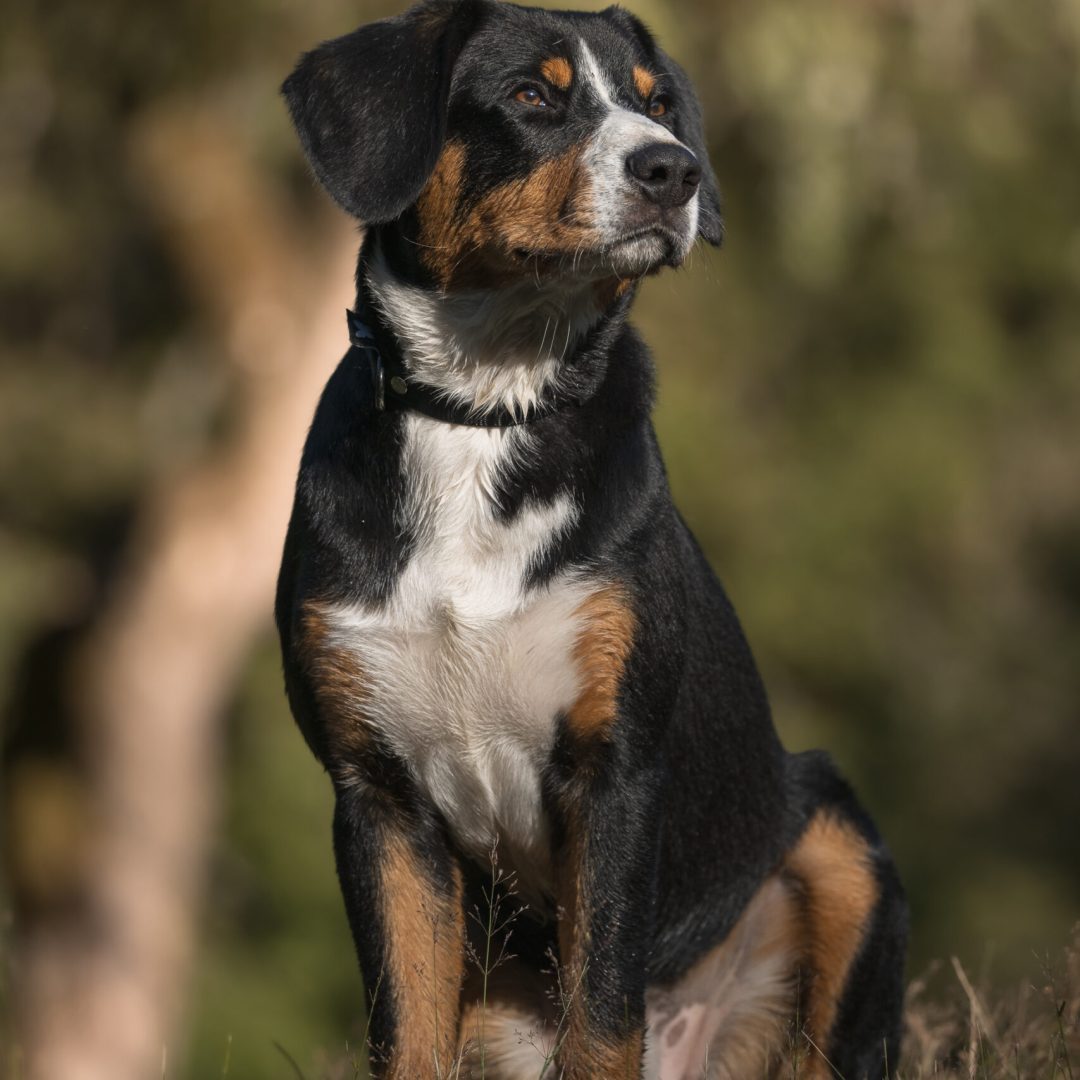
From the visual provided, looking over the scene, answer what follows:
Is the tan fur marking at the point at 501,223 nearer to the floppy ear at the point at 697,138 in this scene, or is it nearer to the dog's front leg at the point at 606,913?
the floppy ear at the point at 697,138

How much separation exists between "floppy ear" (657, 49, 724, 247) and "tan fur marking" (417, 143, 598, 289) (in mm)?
397

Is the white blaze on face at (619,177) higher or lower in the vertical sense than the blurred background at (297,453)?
higher

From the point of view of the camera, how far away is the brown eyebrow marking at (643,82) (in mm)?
4043

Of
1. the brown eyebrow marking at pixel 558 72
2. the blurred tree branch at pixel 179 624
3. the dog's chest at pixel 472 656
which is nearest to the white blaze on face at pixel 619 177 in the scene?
the brown eyebrow marking at pixel 558 72

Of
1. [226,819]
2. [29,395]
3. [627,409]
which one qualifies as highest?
[627,409]

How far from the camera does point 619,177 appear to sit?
3672 mm

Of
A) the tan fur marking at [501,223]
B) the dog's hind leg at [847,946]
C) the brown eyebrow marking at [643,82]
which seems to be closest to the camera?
the tan fur marking at [501,223]

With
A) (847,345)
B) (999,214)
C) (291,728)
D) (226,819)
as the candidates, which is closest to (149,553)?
(291,728)

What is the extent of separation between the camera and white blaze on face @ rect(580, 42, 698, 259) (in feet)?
12.0

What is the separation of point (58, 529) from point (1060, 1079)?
38.4 ft

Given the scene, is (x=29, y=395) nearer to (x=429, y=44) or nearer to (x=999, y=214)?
(x=999, y=214)

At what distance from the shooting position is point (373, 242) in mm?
4031

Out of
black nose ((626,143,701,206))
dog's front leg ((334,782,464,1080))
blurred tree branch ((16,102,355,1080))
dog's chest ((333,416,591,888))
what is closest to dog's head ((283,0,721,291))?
black nose ((626,143,701,206))

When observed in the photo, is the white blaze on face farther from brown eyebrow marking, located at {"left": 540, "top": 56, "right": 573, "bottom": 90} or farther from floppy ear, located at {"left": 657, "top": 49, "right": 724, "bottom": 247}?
floppy ear, located at {"left": 657, "top": 49, "right": 724, "bottom": 247}
